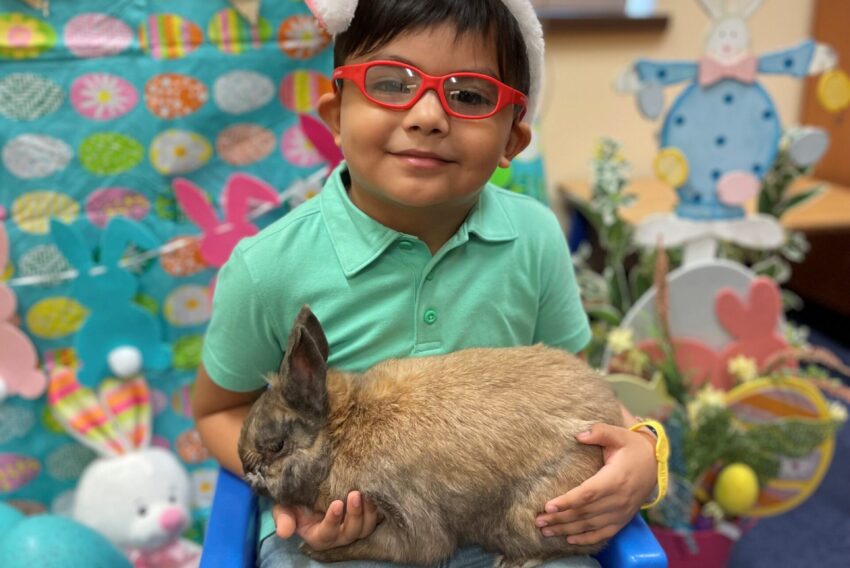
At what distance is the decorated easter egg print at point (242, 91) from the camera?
51.4 inches

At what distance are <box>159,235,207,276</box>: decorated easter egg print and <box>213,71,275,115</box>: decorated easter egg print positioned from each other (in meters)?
0.27

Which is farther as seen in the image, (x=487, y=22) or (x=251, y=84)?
(x=251, y=84)

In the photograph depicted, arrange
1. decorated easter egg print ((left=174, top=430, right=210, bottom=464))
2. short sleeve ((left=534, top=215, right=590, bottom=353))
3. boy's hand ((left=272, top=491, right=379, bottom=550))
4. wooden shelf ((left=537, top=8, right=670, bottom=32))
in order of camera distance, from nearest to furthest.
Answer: boy's hand ((left=272, top=491, right=379, bottom=550)) → short sleeve ((left=534, top=215, right=590, bottom=353)) → decorated easter egg print ((left=174, top=430, right=210, bottom=464)) → wooden shelf ((left=537, top=8, right=670, bottom=32))

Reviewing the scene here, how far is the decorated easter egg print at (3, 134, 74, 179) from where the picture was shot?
1237mm

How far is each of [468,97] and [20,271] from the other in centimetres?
97

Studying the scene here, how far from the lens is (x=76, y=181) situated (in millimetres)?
1287

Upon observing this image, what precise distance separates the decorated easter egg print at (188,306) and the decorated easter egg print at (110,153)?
0.27m

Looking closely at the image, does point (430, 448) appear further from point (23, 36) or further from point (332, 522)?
point (23, 36)

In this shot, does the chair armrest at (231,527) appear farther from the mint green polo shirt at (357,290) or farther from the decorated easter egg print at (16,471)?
the decorated easter egg print at (16,471)

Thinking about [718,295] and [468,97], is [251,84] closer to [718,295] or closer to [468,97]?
[468,97]

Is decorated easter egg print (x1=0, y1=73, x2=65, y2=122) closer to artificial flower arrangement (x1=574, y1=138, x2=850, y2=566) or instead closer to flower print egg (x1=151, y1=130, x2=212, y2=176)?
flower print egg (x1=151, y1=130, x2=212, y2=176)

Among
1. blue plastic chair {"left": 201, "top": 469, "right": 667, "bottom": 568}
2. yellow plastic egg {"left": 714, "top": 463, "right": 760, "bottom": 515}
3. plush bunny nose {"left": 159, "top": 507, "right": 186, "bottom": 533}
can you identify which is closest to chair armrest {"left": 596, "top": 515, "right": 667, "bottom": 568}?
blue plastic chair {"left": 201, "top": 469, "right": 667, "bottom": 568}

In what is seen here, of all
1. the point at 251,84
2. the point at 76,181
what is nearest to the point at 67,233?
the point at 76,181

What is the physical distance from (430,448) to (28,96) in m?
0.99
